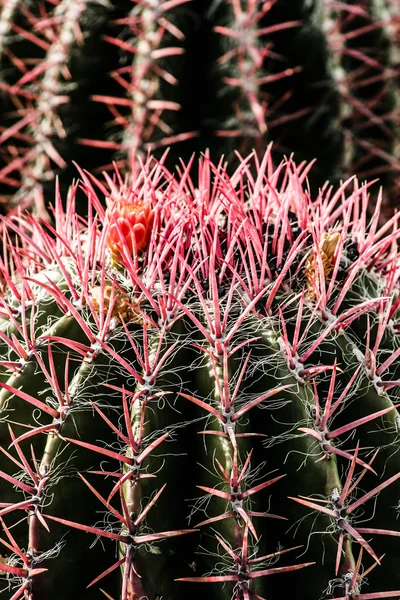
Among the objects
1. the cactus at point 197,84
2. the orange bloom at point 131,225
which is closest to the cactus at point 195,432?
the orange bloom at point 131,225

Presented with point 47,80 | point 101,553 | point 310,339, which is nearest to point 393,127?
point 47,80

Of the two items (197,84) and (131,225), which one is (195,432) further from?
(197,84)

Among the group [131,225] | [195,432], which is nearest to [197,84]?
[131,225]

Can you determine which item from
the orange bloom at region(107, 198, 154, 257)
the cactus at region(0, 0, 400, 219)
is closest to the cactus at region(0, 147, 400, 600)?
the orange bloom at region(107, 198, 154, 257)

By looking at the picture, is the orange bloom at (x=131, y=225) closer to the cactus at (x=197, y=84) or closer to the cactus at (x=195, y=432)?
the cactus at (x=195, y=432)

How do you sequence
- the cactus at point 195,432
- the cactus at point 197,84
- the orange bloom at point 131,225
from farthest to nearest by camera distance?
1. the cactus at point 197,84
2. the orange bloom at point 131,225
3. the cactus at point 195,432

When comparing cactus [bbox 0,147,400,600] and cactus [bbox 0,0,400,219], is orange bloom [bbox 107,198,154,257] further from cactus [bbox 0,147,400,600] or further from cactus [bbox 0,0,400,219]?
cactus [bbox 0,0,400,219]

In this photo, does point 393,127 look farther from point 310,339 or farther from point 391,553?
point 391,553
